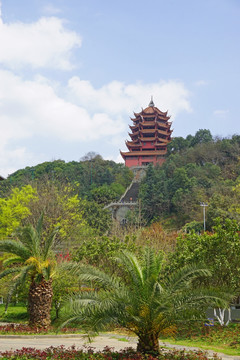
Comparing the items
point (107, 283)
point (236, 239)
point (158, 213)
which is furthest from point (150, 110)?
point (107, 283)

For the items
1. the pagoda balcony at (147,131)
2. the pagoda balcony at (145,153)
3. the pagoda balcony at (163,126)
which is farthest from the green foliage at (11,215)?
the pagoda balcony at (163,126)

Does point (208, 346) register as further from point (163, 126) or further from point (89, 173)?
point (163, 126)

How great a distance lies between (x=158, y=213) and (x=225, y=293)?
41.8 m

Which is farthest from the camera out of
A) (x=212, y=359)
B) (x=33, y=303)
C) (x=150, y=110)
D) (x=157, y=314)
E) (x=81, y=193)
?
(x=150, y=110)

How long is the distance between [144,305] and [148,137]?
215ft

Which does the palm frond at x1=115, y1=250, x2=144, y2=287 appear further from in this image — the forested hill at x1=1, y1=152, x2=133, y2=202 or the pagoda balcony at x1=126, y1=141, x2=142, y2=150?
the pagoda balcony at x1=126, y1=141, x2=142, y2=150

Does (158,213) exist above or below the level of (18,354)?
above

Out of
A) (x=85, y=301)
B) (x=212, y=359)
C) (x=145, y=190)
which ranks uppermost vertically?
(x=145, y=190)

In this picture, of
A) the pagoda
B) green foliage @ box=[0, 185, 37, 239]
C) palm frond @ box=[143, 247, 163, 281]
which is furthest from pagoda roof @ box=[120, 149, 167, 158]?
palm frond @ box=[143, 247, 163, 281]

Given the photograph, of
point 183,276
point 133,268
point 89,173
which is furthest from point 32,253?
point 89,173

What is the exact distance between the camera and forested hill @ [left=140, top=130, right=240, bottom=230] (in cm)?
4312

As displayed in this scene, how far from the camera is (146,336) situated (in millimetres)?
9047

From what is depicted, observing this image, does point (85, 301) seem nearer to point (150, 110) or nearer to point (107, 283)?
point (107, 283)

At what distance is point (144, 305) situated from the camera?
883 cm
